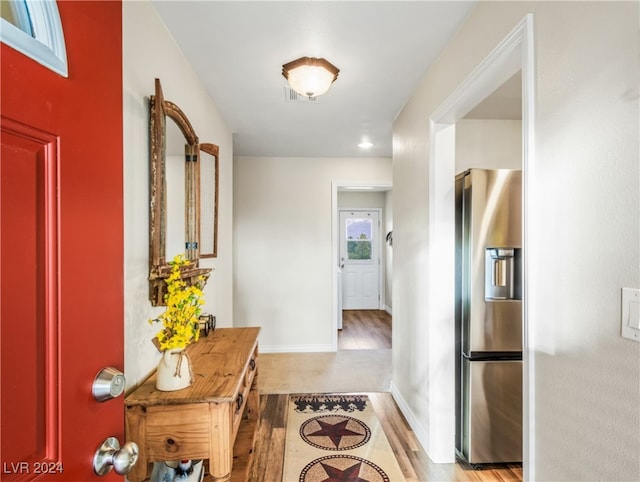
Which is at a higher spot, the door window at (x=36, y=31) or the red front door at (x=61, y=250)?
the door window at (x=36, y=31)

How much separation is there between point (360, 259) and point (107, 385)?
6.57 metres

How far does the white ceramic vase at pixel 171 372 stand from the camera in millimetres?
1315

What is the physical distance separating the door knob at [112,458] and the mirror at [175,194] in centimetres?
88

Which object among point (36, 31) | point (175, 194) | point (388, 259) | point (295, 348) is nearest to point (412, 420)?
point (295, 348)

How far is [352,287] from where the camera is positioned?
278 inches

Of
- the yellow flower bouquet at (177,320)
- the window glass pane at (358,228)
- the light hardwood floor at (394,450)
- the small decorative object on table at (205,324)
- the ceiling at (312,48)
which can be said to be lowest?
the light hardwood floor at (394,450)

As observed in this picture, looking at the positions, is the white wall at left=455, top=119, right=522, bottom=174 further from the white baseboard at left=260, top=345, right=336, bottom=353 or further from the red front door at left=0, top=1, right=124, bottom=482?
the white baseboard at left=260, top=345, right=336, bottom=353

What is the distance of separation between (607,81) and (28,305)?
136 cm

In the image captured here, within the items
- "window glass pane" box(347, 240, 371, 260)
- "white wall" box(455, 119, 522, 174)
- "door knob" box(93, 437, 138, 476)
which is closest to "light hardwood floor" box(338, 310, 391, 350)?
"window glass pane" box(347, 240, 371, 260)

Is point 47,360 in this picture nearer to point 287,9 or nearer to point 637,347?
point 637,347

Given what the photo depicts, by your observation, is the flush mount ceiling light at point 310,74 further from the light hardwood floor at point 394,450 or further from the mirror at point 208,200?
the light hardwood floor at point 394,450

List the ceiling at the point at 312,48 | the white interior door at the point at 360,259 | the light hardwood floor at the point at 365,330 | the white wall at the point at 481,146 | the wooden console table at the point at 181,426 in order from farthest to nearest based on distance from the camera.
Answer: the white interior door at the point at 360,259 < the light hardwood floor at the point at 365,330 < the white wall at the point at 481,146 < the ceiling at the point at 312,48 < the wooden console table at the point at 181,426

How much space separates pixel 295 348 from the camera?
441 cm

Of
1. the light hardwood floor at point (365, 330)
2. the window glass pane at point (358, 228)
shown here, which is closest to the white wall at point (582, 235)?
the light hardwood floor at point (365, 330)
